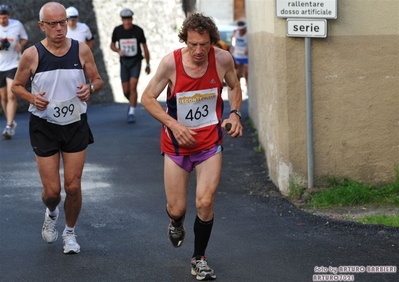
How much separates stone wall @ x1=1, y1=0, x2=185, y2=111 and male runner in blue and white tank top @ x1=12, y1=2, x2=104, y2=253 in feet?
40.9

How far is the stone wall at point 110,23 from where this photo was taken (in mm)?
19922

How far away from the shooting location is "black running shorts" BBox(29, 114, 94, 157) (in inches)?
283

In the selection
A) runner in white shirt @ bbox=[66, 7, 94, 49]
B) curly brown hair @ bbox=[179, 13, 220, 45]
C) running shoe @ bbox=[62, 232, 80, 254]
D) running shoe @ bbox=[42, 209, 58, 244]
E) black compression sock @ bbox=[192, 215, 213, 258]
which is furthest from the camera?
runner in white shirt @ bbox=[66, 7, 94, 49]

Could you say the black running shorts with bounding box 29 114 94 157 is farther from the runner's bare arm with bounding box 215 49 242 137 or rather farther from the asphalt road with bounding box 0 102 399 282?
the runner's bare arm with bounding box 215 49 242 137

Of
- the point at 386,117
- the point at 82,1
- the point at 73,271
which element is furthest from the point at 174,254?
the point at 82,1

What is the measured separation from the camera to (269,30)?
10000mm

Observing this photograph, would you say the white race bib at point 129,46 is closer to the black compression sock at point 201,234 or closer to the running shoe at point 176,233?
the running shoe at point 176,233

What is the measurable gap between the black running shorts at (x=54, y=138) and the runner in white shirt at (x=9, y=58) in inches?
277

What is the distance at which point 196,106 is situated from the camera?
6.55 meters

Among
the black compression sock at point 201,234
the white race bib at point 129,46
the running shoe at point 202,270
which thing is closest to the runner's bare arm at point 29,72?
the black compression sock at point 201,234

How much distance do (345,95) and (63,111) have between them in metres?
3.39

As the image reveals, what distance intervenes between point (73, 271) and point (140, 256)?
658 mm

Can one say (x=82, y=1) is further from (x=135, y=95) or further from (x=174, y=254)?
(x=174, y=254)

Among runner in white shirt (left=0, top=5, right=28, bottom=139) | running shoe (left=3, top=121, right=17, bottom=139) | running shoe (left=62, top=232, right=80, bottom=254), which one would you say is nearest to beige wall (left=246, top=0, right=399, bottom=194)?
running shoe (left=62, top=232, right=80, bottom=254)
